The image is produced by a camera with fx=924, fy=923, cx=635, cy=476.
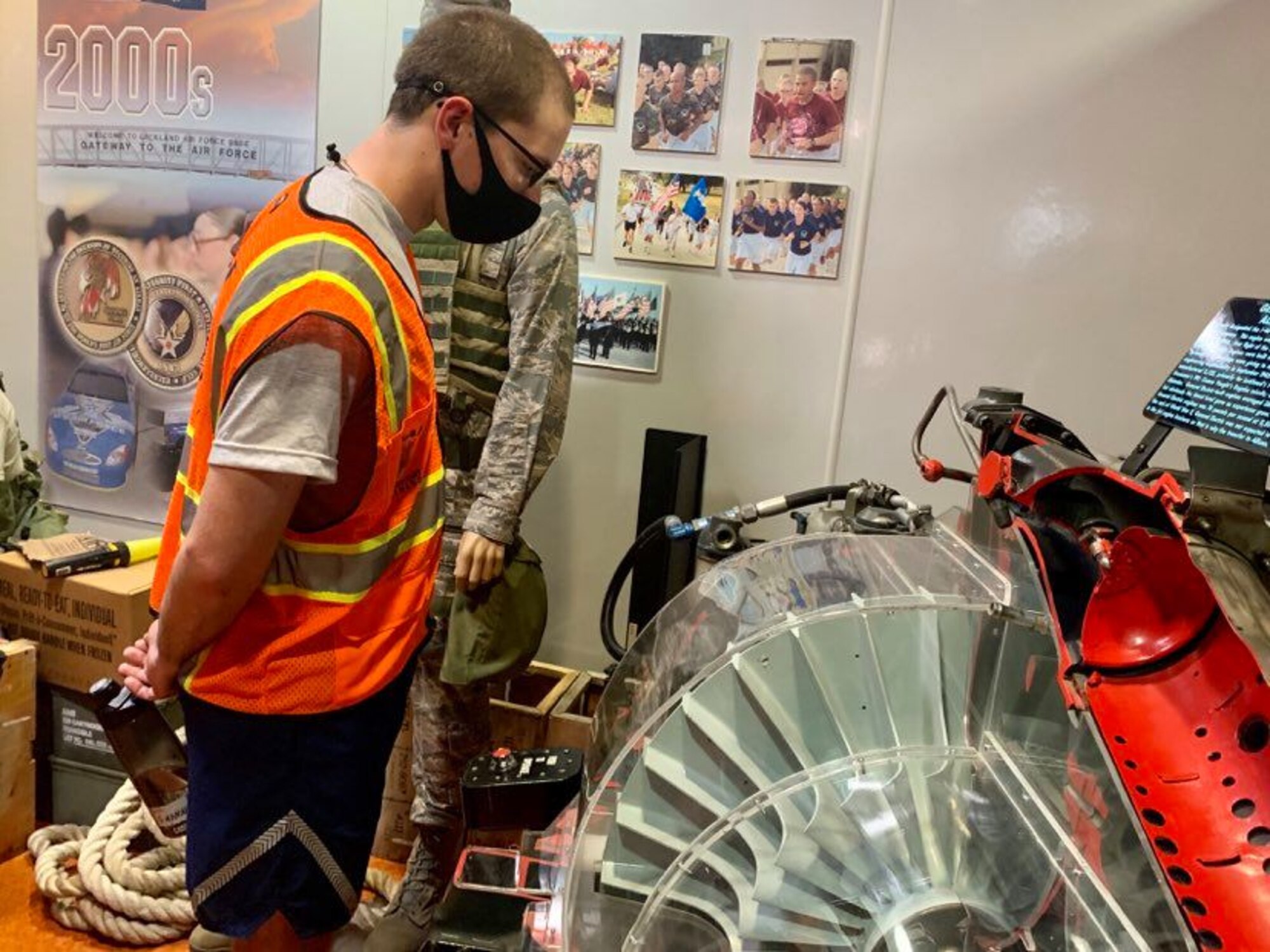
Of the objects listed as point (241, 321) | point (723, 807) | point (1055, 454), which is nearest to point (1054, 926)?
point (723, 807)

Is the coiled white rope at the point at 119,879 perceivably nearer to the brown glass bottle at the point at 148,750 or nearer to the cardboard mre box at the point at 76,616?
the cardboard mre box at the point at 76,616

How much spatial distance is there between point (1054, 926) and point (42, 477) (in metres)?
2.91

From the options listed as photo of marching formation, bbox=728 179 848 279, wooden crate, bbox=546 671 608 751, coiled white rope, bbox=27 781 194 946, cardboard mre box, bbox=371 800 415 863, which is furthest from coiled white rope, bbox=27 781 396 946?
photo of marching formation, bbox=728 179 848 279

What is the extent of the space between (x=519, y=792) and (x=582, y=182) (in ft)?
5.18

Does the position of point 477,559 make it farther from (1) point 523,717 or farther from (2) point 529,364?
(1) point 523,717

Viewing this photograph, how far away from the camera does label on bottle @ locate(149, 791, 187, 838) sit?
1.32 m

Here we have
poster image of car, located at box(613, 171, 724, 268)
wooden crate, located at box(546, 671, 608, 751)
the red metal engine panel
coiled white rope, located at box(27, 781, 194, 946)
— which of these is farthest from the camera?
poster image of car, located at box(613, 171, 724, 268)

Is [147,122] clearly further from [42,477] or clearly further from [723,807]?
[723,807]

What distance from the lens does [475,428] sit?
Result: 6.31ft

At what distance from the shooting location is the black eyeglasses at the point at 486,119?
1.14 m

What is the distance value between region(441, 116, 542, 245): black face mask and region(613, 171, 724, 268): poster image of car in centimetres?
90

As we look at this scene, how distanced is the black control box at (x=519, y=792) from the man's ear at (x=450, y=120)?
0.78 m

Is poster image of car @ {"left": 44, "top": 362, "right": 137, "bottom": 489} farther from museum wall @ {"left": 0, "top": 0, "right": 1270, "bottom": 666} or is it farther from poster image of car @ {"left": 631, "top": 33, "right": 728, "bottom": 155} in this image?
poster image of car @ {"left": 631, "top": 33, "right": 728, "bottom": 155}

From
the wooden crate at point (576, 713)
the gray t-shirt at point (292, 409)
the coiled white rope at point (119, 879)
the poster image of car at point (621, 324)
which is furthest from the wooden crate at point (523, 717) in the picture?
the gray t-shirt at point (292, 409)
